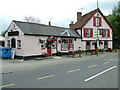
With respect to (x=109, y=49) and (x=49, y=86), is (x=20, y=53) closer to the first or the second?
Result: (x=49, y=86)

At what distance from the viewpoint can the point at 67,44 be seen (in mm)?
23859

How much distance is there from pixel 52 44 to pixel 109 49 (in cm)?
1573

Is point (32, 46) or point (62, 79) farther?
point (32, 46)

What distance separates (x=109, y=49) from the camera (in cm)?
3053

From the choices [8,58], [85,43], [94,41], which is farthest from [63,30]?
[8,58]

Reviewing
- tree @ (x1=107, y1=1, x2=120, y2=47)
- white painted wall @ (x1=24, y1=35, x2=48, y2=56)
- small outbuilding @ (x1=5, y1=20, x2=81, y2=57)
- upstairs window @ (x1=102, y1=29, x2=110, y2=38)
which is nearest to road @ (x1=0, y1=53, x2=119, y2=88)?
white painted wall @ (x1=24, y1=35, x2=48, y2=56)

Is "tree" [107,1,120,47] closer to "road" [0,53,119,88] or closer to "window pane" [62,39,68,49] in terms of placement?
"window pane" [62,39,68,49]

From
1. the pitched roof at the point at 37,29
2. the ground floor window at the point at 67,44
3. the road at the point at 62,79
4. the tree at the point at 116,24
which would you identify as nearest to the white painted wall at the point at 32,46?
the pitched roof at the point at 37,29

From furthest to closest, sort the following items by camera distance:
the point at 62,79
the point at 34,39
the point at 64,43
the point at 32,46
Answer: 1. the point at 64,43
2. the point at 34,39
3. the point at 32,46
4. the point at 62,79

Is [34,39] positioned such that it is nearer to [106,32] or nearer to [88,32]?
[88,32]

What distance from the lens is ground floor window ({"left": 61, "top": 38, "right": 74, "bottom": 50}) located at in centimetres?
2330

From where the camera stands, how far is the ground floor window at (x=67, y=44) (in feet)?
76.4

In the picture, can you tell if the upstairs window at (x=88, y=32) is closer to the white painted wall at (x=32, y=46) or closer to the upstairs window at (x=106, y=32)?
the upstairs window at (x=106, y=32)

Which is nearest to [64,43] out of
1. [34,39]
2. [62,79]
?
[34,39]
